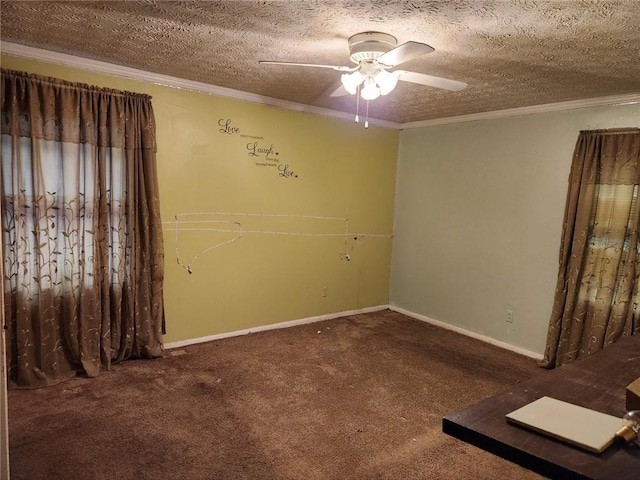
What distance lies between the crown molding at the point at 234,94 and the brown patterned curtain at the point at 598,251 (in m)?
0.26

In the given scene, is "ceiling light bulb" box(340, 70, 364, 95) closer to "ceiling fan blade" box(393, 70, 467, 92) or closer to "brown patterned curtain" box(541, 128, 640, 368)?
"ceiling fan blade" box(393, 70, 467, 92)

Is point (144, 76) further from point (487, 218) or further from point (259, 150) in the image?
point (487, 218)

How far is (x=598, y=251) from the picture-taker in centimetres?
→ 323

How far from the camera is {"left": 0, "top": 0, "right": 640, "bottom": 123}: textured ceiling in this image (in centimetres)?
188

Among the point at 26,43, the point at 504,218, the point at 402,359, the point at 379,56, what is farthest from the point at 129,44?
the point at 504,218

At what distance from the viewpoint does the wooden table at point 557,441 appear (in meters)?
0.95

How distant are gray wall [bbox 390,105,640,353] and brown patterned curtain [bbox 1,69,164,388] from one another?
2821mm

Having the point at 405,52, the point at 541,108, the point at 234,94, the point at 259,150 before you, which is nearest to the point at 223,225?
the point at 259,150

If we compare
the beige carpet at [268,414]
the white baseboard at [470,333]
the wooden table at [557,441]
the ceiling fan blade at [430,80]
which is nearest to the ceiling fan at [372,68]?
the ceiling fan blade at [430,80]

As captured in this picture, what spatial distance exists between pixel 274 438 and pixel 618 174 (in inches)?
123

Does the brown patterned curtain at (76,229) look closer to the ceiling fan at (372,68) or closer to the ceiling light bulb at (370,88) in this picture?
the ceiling fan at (372,68)

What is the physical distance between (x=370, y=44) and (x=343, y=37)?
0.18 meters

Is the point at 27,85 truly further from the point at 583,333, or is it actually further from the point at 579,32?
the point at 583,333

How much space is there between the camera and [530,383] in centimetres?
138
